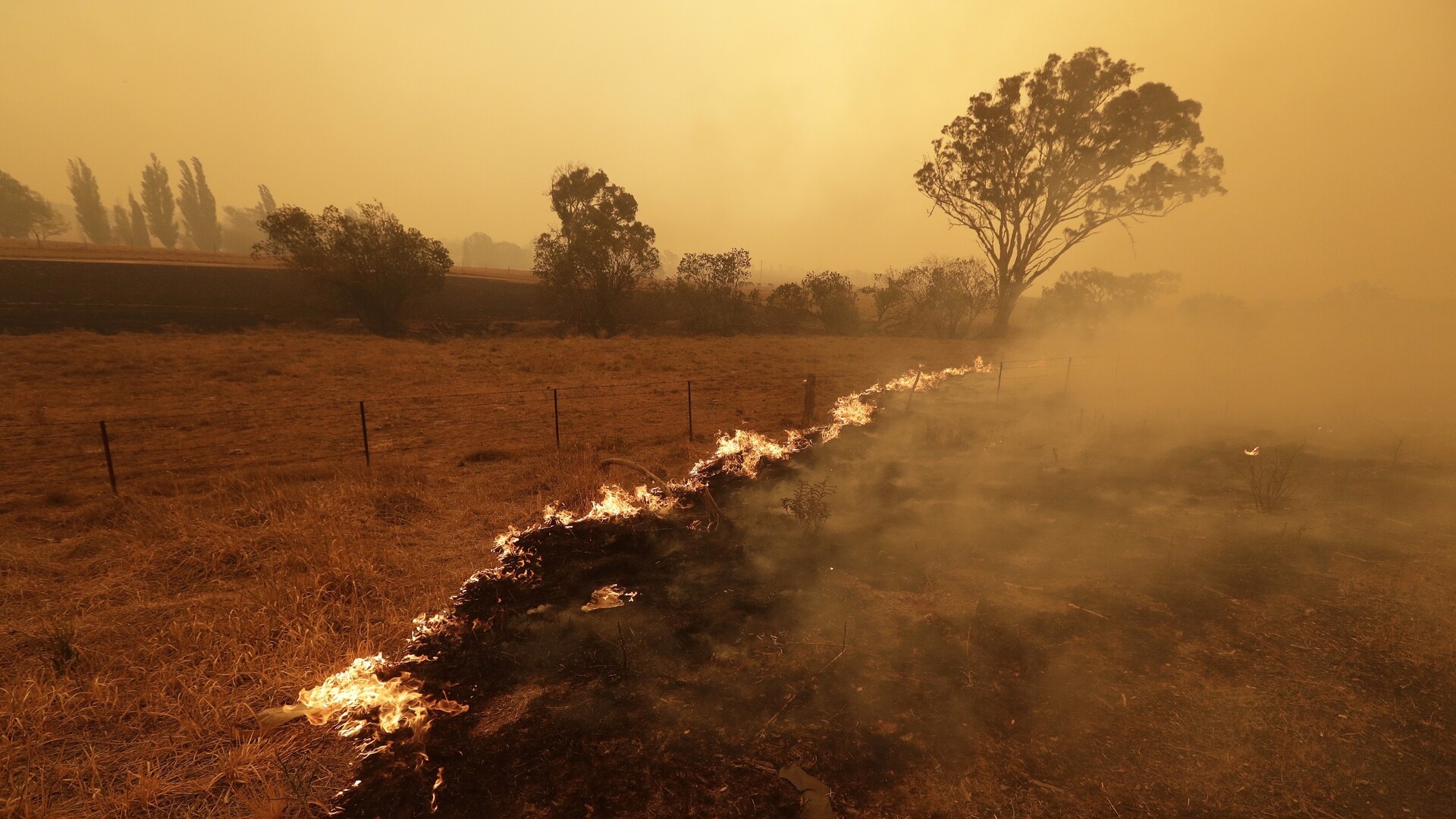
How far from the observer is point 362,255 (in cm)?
2845

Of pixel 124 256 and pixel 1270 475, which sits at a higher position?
pixel 124 256

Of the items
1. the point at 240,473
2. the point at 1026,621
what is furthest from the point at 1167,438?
the point at 240,473

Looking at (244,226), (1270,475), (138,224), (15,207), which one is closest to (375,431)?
(1270,475)

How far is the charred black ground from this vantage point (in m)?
3.45

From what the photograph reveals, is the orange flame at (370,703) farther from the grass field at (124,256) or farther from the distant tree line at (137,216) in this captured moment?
the distant tree line at (137,216)

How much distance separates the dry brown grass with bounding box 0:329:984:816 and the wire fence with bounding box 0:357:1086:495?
29cm

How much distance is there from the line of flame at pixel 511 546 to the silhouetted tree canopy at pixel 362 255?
87.4ft

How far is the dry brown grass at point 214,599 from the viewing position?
3.46 metres

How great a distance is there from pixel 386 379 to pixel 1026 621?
64.8 feet

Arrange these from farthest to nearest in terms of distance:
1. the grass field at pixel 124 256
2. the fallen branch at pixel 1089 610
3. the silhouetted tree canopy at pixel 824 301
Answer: the grass field at pixel 124 256 < the silhouetted tree canopy at pixel 824 301 < the fallen branch at pixel 1089 610

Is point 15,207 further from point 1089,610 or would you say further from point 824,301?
point 1089,610

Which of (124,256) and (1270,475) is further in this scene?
(124,256)

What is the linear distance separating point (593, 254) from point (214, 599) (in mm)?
31636

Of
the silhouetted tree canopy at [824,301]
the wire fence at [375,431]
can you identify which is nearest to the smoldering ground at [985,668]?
the wire fence at [375,431]
